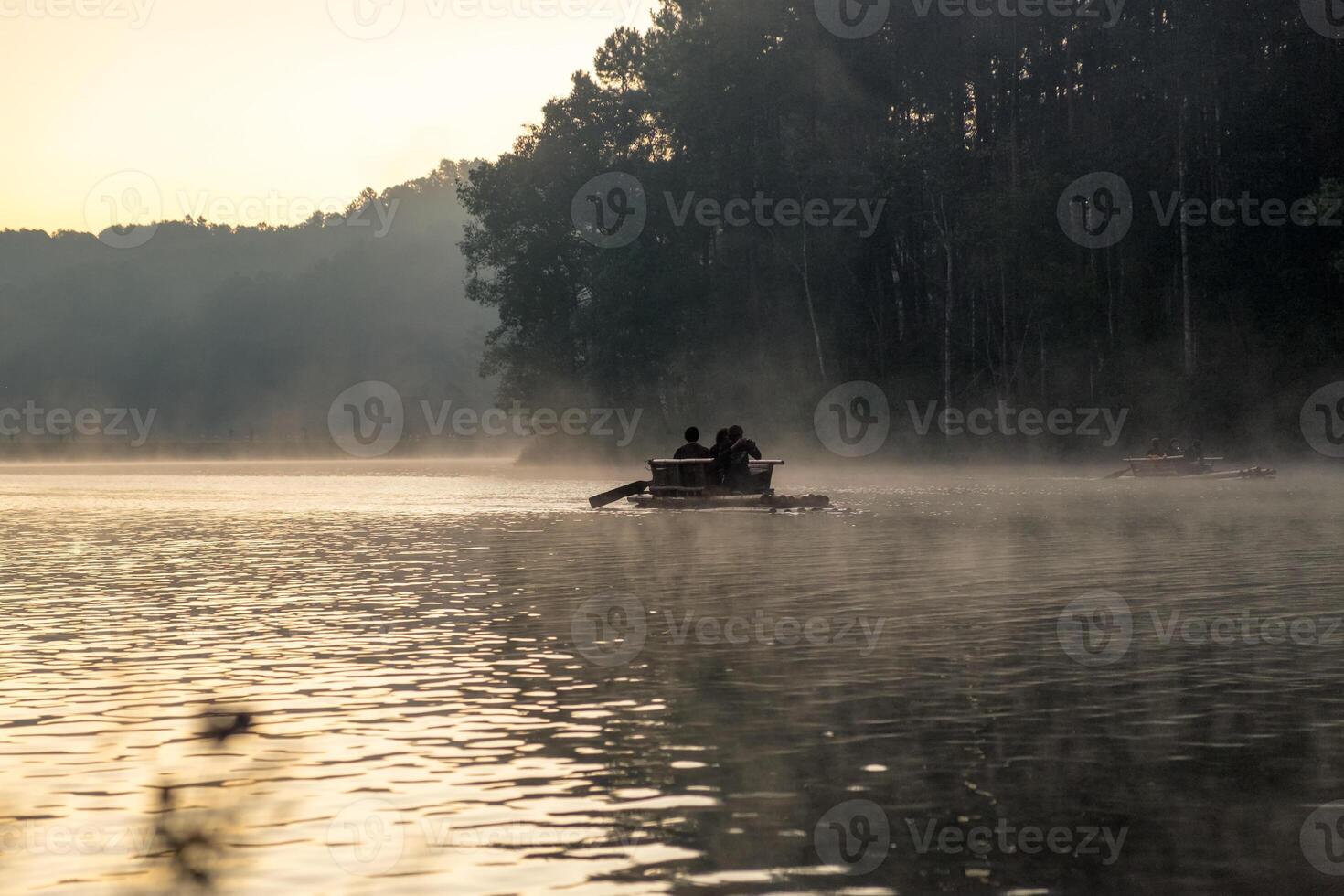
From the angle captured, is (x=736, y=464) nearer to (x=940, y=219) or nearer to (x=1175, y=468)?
(x=1175, y=468)

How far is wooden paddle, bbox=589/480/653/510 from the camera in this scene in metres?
40.1

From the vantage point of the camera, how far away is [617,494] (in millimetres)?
40375

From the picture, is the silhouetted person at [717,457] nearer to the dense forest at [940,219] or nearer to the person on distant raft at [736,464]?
the person on distant raft at [736,464]

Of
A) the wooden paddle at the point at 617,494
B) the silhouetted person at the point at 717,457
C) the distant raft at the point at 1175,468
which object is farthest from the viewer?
the distant raft at the point at 1175,468

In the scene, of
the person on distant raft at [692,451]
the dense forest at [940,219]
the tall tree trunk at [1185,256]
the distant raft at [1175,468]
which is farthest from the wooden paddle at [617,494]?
the tall tree trunk at [1185,256]

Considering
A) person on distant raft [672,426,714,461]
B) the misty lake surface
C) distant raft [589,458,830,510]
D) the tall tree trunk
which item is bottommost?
the misty lake surface

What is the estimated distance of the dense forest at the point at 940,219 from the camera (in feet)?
199

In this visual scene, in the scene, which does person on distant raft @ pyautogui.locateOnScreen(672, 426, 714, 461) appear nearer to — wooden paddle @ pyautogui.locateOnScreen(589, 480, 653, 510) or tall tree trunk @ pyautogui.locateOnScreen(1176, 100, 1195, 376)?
wooden paddle @ pyautogui.locateOnScreen(589, 480, 653, 510)

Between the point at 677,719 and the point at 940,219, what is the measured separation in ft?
203

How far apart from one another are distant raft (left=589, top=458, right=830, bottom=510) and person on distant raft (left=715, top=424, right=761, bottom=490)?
0.06m

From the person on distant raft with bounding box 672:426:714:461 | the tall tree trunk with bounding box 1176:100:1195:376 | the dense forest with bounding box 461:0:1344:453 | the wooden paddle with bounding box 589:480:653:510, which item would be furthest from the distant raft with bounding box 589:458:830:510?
the tall tree trunk with bounding box 1176:100:1195:376

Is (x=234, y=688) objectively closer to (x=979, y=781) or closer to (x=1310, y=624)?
(x=979, y=781)

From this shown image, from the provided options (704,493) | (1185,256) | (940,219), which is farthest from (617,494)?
(940,219)

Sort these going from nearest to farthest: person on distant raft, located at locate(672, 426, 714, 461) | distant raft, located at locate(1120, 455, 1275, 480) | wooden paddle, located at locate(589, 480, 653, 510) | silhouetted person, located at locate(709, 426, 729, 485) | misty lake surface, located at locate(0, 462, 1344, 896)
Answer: misty lake surface, located at locate(0, 462, 1344, 896) < silhouetted person, located at locate(709, 426, 729, 485) < person on distant raft, located at locate(672, 426, 714, 461) < wooden paddle, located at locate(589, 480, 653, 510) < distant raft, located at locate(1120, 455, 1275, 480)
